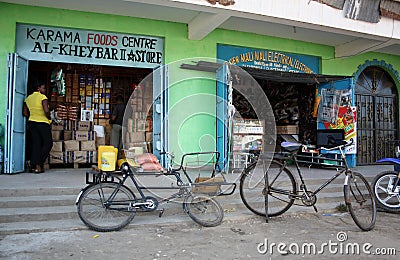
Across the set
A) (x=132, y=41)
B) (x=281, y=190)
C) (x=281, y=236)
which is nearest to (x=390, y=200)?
(x=281, y=190)

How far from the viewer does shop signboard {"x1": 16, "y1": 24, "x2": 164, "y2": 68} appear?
251 inches

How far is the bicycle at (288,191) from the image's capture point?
4.31 metres

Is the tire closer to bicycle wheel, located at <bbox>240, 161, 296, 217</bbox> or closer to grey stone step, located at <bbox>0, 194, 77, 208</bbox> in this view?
bicycle wheel, located at <bbox>240, 161, 296, 217</bbox>

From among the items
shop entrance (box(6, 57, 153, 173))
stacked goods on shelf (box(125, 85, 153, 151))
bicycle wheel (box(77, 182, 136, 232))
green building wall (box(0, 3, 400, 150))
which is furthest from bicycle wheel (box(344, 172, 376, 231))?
shop entrance (box(6, 57, 153, 173))

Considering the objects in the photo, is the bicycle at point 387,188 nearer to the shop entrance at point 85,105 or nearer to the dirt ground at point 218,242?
the dirt ground at point 218,242

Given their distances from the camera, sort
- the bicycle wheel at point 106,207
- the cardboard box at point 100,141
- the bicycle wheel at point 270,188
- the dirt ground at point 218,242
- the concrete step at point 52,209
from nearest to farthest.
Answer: the dirt ground at point 218,242 → the bicycle wheel at point 106,207 → the concrete step at point 52,209 → the bicycle wheel at point 270,188 → the cardboard box at point 100,141

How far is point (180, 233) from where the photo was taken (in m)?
4.04

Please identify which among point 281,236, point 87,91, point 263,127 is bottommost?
point 281,236

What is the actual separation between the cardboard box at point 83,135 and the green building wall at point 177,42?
180 centimetres

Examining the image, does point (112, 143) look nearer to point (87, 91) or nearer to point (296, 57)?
point (87, 91)

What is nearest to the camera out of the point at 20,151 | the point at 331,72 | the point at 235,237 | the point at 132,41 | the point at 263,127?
the point at 235,237

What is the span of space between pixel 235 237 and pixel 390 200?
314 centimetres

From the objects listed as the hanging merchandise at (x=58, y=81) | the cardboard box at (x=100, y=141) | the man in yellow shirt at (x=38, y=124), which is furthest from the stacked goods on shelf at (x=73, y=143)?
the man in yellow shirt at (x=38, y=124)

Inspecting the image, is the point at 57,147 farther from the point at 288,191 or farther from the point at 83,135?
the point at 288,191
